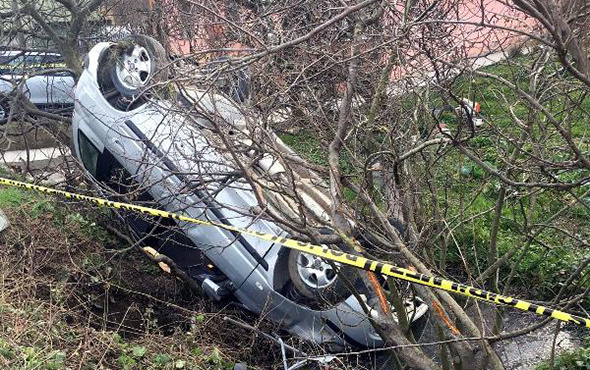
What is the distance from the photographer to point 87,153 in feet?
21.5

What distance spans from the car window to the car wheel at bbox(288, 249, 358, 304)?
7.86 ft

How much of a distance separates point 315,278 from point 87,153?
2.75 meters

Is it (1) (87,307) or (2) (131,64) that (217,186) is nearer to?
(1) (87,307)

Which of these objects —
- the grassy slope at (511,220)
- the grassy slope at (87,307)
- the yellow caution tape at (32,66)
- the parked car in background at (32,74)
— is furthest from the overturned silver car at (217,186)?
the yellow caution tape at (32,66)

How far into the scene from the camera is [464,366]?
3.58 meters

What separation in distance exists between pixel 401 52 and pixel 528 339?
2.89 metres

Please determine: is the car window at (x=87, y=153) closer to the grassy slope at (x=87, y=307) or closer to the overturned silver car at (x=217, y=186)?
the overturned silver car at (x=217, y=186)

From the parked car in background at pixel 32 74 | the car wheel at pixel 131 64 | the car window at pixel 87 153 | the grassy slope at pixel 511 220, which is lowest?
the grassy slope at pixel 511 220

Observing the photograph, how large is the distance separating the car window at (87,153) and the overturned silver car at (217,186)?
0.03 ft

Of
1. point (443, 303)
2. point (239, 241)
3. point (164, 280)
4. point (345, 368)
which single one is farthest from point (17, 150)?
point (443, 303)

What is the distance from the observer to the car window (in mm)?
6520

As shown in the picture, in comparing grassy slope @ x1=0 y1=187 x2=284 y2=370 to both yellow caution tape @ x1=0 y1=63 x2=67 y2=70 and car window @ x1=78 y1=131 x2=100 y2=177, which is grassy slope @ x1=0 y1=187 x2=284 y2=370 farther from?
yellow caution tape @ x1=0 y1=63 x2=67 y2=70

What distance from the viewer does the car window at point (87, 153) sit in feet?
21.4

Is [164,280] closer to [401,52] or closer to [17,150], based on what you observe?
[401,52]
